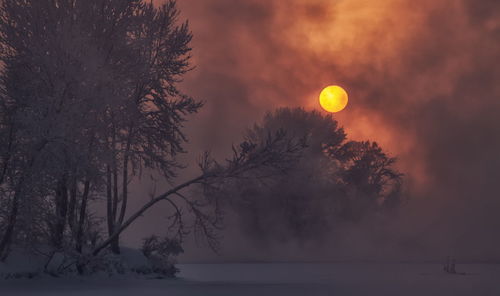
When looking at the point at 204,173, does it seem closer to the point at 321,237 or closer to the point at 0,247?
the point at 0,247

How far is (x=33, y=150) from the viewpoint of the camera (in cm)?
1870

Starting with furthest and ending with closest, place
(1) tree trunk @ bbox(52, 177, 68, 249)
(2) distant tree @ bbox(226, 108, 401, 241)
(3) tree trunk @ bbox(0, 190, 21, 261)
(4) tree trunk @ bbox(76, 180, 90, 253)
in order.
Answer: (2) distant tree @ bbox(226, 108, 401, 241)
(4) tree trunk @ bbox(76, 180, 90, 253)
(1) tree trunk @ bbox(52, 177, 68, 249)
(3) tree trunk @ bbox(0, 190, 21, 261)

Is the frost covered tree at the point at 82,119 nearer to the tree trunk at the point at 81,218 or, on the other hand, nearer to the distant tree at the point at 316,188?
the tree trunk at the point at 81,218

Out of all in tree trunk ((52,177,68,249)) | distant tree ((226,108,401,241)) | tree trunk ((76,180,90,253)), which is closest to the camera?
tree trunk ((52,177,68,249))

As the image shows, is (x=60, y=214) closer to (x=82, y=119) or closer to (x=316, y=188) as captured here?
(x=82, y=119)

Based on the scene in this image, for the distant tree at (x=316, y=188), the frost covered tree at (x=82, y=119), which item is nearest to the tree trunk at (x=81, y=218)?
the frost covered tree at (x=82, y=119)

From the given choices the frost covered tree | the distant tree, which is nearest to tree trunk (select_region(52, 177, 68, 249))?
the frost covered tree

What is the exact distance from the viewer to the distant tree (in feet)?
137

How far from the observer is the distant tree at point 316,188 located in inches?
1647

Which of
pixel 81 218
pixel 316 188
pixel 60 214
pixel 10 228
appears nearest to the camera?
pixel 10 228

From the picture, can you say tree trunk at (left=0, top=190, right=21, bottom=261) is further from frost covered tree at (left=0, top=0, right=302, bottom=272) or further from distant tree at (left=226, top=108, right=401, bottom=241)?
distant tree at (left=226, top=108, right=401, bottom=241)

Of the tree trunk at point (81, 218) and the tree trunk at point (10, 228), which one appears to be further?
the tree trunk at point (81, 218)

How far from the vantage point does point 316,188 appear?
41812 mm

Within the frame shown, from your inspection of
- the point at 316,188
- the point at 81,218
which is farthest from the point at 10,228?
the point at 316,188
